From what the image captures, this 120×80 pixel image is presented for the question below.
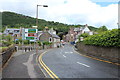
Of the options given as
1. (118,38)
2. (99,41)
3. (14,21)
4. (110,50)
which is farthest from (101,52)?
(14,21)

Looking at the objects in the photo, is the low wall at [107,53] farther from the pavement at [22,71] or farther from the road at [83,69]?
the pavement at [22,71]

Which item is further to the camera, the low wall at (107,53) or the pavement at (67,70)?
the low wall at (107,53)

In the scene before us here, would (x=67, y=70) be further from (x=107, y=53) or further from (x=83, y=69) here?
(x=107, y=53)

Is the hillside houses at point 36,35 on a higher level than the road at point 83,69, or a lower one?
higher

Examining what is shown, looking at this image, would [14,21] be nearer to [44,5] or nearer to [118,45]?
[44,5]

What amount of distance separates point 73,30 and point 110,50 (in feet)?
397

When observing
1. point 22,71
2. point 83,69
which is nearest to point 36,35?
point 22,71

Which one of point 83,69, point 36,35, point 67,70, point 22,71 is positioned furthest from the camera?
point 36,35

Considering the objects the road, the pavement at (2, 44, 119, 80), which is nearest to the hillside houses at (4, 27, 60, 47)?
the pavement at (2, 44, 119, 80)

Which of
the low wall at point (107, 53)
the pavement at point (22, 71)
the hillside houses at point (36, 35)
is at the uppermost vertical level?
the hillside houses at point (36, 35)

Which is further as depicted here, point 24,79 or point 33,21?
point 33,21

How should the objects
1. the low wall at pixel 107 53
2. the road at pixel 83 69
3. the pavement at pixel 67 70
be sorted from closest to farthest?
the pavement at pixel 67 70 → the road at pixel 83 69 → the low wall at pixel 107 53

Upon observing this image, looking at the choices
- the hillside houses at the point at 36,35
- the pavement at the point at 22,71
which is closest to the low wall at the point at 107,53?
the pavement at the point at 22,71

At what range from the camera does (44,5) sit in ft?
78.4
